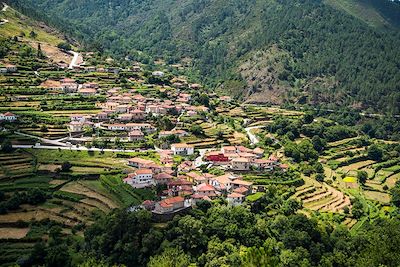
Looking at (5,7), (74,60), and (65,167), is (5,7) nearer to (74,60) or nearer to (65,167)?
(74,60)

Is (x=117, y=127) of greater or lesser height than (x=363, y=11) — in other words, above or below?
below

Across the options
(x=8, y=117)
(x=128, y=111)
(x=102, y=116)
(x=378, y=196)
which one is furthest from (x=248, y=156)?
(x=8, y=117)

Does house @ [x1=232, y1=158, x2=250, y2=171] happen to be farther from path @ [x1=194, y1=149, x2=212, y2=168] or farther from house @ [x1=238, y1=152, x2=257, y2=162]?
path @ [x1=194, y1=149, x2=212, y2=168]

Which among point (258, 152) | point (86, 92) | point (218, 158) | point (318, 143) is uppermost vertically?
point (86, 92)

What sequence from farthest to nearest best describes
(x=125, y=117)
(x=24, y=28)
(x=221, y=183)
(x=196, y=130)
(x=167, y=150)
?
(x=24, y=28), (x=125, y=117), (x=196, y=130), (x=167, y=150), (x=221, y=183)

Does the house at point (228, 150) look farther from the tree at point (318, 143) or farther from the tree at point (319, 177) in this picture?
the tree at point (318, 143)

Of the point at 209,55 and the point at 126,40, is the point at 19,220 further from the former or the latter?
the point at 126,40

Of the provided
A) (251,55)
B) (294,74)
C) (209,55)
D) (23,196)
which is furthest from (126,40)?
(23,196)
